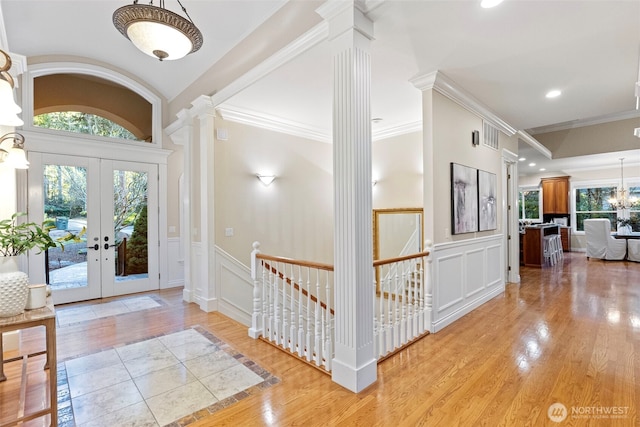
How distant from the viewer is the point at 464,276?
13.2 ft

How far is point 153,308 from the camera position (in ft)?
14.1

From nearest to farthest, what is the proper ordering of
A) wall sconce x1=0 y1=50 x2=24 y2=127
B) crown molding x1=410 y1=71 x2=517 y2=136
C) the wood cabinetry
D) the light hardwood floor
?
wall sconce x1=0 y1=50 x2=24 y2=127 → the light hardwood floor → crown molding x1=410 y1=71 x2=517 y2=136 → the wood cabinetry

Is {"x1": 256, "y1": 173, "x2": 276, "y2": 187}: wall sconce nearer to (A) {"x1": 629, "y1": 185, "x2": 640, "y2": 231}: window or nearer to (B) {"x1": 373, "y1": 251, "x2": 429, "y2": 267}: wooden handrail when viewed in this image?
(B) {"x1": 373, "y1": 251, "x2": 429, "y2": 267}: wooden handrail

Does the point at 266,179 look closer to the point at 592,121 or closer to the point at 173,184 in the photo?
the point at 173,184

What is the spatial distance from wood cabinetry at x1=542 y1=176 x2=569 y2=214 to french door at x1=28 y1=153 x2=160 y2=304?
1226 centimetres

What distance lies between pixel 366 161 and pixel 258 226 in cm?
292

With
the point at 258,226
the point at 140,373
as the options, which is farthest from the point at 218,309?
the point at 140,373

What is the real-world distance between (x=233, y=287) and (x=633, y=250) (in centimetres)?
993

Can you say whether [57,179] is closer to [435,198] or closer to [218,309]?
[218,309]

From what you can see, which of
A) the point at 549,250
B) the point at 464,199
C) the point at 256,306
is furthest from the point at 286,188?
the point at 549,250

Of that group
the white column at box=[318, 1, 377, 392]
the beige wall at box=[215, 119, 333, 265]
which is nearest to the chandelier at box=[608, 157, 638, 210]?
the beige wall at box=[215, 119, 333, 265]

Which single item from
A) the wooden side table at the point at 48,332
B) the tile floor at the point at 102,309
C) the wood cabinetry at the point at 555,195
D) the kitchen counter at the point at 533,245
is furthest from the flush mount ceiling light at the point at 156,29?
the wood cabinetry at the point at 555,195

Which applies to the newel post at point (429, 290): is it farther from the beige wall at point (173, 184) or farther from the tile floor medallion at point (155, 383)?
the beige wall at point (173, 184)

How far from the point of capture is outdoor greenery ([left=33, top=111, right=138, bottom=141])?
4398mm
